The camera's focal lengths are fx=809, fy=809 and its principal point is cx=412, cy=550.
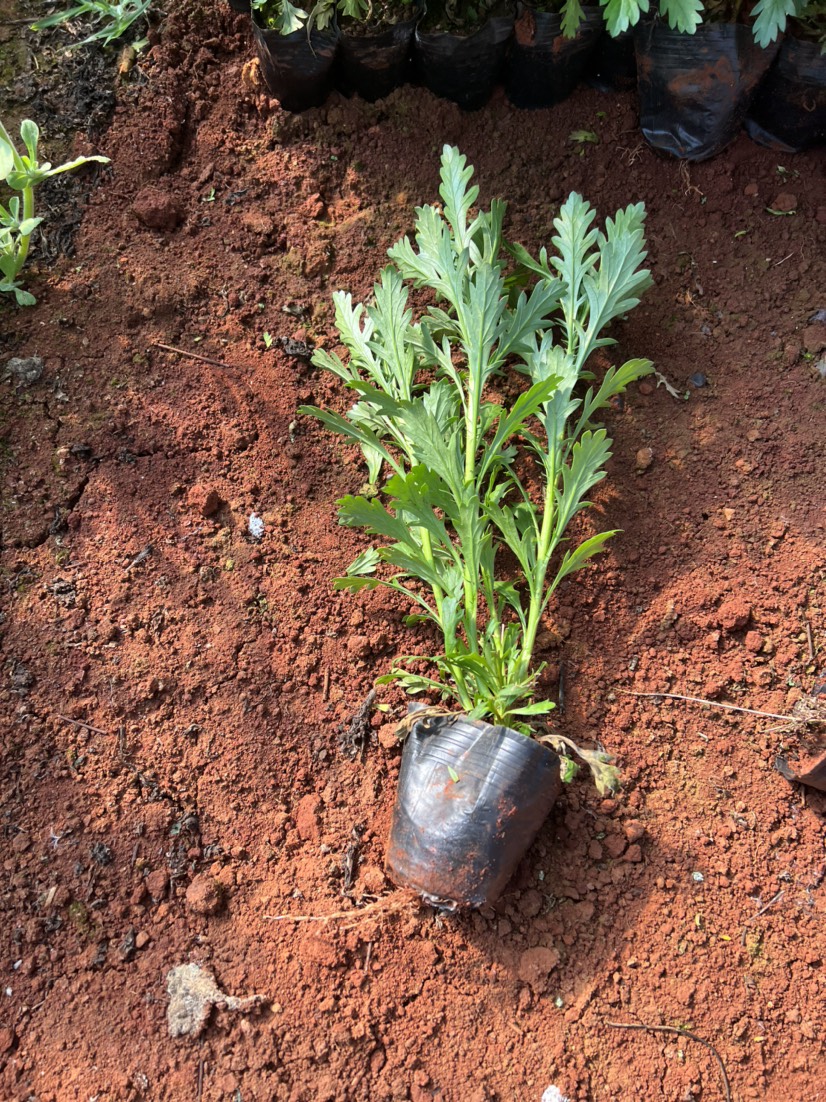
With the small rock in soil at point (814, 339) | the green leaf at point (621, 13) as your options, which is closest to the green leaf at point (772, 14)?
the green leaf at point (621, 13)

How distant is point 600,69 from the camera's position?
2795mm

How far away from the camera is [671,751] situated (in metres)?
2.22

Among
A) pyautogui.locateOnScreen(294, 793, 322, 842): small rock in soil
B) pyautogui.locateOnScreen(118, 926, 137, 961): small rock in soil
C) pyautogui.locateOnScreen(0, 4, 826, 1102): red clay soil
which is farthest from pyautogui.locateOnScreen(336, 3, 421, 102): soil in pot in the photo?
pyautogui.locateOnScreen(118, 926, 137, 961): small rock in soil

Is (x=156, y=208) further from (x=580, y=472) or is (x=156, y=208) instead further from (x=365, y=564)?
(x=580, y=472)

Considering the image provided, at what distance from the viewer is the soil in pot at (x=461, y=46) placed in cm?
258

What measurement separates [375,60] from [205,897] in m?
2.61

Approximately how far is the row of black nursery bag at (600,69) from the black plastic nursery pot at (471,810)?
6.83 feet

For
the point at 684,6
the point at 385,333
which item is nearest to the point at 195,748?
the point at 385,333

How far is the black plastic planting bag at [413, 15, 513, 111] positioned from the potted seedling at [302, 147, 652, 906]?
24.9 inches

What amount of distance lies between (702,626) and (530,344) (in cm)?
94

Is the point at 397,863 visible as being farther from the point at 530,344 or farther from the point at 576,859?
the point at 530,344

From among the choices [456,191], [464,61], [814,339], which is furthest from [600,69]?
[814,339]

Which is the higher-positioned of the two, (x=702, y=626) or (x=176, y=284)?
(x=176, y=284)

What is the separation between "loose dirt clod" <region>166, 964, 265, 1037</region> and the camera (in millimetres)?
1941
